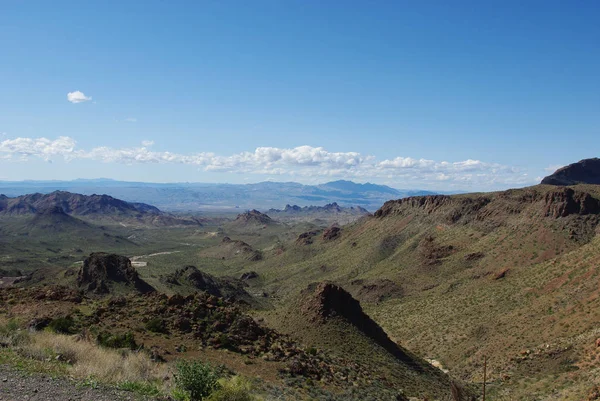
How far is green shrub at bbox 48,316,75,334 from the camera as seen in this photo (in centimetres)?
2316

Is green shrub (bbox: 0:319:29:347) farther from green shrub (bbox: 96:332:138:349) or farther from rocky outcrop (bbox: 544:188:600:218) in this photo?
rocky outcrop (bbox: 544:188:600:218)

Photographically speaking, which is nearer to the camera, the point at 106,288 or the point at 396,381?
the point at 396,381

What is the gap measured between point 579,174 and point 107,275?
147m

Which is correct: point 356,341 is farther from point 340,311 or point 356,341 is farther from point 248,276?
point 248,276

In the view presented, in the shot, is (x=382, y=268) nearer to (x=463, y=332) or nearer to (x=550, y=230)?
(x=550, y=230)

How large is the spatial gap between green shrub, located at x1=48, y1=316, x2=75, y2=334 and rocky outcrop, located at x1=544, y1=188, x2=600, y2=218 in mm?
A: 74928

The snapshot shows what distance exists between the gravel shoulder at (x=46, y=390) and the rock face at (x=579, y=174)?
15322cm

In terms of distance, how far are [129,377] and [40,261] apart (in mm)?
137677

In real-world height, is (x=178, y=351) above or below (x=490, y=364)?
above

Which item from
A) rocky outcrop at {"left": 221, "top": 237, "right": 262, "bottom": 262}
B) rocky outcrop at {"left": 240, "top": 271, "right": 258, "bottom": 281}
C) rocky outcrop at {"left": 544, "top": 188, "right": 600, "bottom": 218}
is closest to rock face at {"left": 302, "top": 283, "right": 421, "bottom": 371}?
rocky outcrop at {"left": 544, "top": 188, "right": 600, "bottom": 218}

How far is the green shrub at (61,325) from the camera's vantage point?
2316 centimetres

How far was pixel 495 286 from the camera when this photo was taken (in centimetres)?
5988

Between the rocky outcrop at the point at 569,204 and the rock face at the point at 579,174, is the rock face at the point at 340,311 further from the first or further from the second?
the rock face at the point at 579,174

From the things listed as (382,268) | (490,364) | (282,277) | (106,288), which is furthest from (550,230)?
(106,288)
